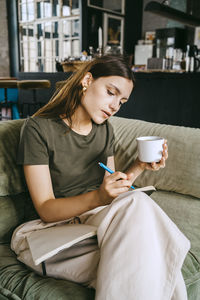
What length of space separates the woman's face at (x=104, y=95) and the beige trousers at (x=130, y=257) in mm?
387

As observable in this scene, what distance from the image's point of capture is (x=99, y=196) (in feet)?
3.11

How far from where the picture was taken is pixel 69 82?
1.23 m

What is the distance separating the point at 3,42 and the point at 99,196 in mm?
7268

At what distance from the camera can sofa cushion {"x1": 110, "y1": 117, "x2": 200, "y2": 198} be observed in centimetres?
142

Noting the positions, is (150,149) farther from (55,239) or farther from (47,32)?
(47,32)

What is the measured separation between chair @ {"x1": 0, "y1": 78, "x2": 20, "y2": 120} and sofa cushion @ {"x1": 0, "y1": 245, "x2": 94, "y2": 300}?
3328 millimetres

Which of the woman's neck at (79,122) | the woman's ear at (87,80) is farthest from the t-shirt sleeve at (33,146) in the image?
the woman's ear at (87,80)

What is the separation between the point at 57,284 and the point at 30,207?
1.59 feet

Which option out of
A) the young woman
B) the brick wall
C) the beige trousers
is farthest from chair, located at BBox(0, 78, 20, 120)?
the beige trousers

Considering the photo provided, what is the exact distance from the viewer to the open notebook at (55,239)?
2.73 ft

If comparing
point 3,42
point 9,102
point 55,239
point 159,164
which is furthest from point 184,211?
point 3,42

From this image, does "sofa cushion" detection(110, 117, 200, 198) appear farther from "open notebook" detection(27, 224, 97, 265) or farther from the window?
the window

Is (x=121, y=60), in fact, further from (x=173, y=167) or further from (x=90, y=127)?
(x=173, y=167)

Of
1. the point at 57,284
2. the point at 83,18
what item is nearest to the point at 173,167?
the point at 57,284
